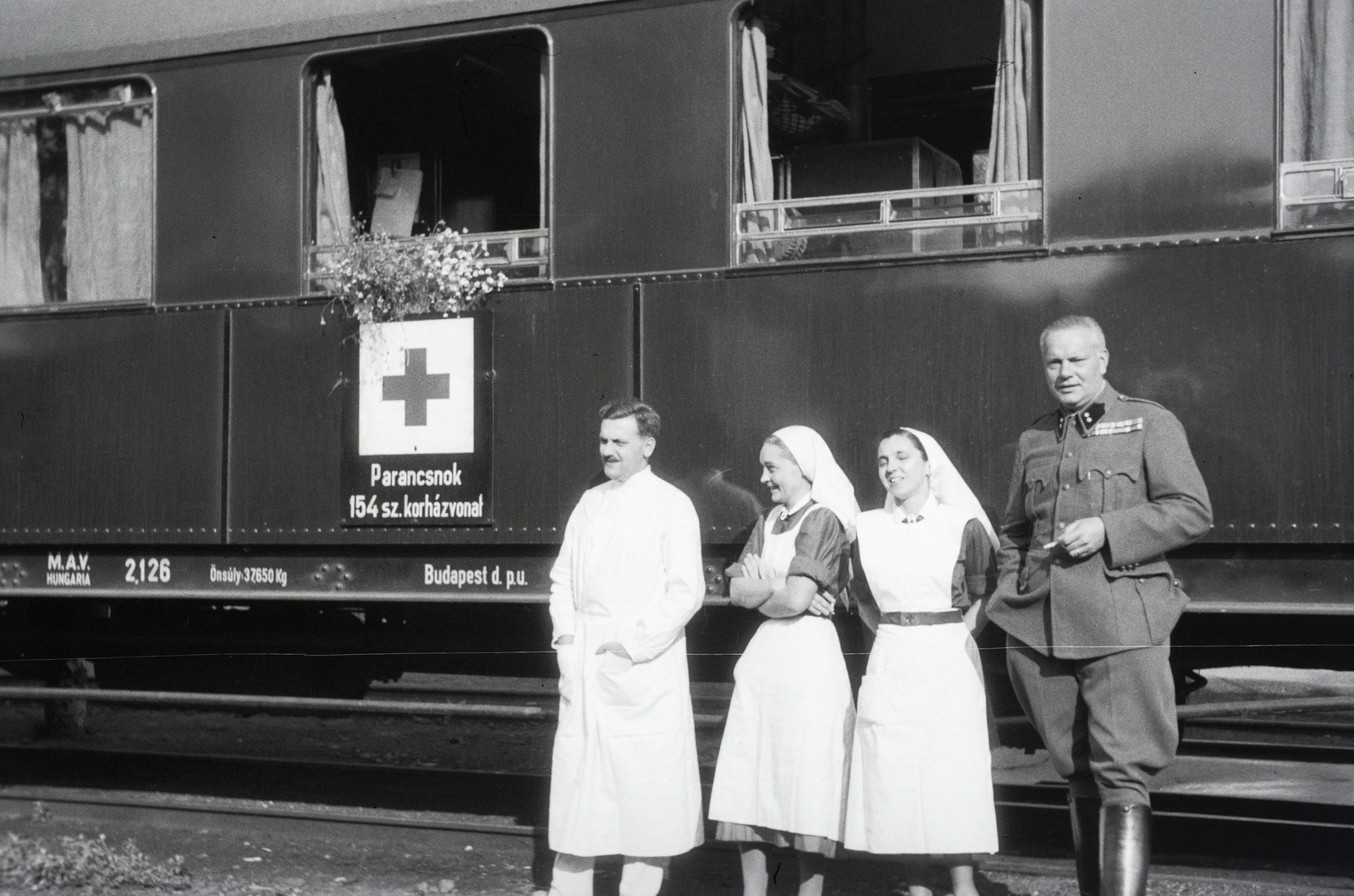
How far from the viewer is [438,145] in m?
5.40

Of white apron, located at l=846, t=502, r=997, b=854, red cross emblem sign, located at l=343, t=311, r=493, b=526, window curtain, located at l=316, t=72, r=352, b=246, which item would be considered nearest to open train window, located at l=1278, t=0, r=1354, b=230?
white apron, located at l=846, t=502, r=997, b=854

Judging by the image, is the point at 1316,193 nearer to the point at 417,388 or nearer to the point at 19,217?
the point at 417,388

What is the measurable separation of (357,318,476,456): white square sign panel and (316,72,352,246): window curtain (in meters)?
0.46

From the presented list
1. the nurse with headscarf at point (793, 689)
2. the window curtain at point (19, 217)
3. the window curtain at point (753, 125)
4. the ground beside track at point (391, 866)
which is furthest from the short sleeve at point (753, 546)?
the window curtain at point (19, 217)

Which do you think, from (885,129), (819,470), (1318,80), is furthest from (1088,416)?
(885,129)

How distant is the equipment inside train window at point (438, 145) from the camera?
5.02 metres

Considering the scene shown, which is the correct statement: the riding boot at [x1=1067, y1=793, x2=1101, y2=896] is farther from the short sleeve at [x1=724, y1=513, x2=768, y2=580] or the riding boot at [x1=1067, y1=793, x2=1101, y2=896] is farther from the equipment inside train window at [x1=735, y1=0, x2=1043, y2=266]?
the equipment inside train window at [x1=735, y1=0, x2=1043, y2=266]

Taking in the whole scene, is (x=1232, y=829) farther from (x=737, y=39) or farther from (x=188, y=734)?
(x=188, y=734)

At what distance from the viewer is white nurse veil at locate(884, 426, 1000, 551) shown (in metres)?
4.17

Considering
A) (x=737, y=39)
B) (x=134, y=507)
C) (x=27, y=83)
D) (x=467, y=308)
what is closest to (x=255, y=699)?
(x=134, y=507)

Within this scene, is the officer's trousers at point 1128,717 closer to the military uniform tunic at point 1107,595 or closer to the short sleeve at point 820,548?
the military uniform tunic at point 1107,595

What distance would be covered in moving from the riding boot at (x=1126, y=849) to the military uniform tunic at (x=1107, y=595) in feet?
0.13

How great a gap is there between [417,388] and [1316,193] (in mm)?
3007

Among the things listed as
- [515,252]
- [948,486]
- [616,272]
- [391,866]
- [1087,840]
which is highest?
[515,252]
